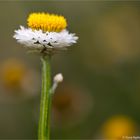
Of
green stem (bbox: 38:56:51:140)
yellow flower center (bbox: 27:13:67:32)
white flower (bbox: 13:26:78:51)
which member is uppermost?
yellow flower center (bbox: 27:13:67:32)

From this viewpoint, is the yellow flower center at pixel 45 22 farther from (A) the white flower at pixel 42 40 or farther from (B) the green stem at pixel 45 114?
(B) the green stem at pixel 45 114

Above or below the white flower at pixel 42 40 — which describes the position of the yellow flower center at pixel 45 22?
above

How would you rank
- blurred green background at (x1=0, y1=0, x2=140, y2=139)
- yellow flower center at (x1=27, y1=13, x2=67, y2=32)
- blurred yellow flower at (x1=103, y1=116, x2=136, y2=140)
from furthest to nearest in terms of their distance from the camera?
1. blurred green background at (x1=0, y1=0, x2=140, y2=139)
2. blurred yellow flower at (x1=103, y1=116, x2=136, y2=140)
3. yellow flower center at (x1=27, y1=13, x2=67, y2=32)

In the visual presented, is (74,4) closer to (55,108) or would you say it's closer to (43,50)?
(55,108)

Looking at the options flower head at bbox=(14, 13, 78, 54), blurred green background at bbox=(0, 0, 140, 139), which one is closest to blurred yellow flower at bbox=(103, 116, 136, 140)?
blurred green background at bbox=(0, 0, 140, 139)

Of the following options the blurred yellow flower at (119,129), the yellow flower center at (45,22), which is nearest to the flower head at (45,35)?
the yellow flower center at (45,22)

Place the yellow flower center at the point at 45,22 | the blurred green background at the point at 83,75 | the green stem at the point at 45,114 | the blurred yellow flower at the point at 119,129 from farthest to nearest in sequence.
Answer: the blurred green background at the point at 83,75, the blurred yellow flower at the point at 119,129, the yellow flower center at the point at 45,22, the green stem at the point at 45,114

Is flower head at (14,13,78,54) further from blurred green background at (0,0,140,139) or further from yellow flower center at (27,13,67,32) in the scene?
blurred green background at (0,0,140,139)
